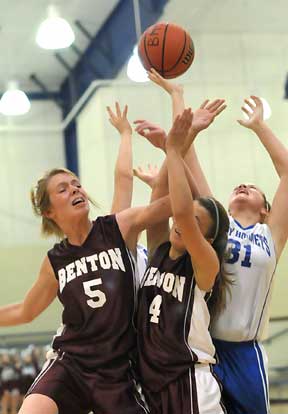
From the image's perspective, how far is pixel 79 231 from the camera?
3.70 m

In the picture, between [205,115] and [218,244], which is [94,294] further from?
[205,115]

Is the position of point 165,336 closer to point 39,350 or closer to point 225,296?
point 225,296

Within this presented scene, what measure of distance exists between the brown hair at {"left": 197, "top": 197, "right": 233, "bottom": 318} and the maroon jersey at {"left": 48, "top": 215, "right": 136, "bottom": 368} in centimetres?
35

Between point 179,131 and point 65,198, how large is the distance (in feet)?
2.47

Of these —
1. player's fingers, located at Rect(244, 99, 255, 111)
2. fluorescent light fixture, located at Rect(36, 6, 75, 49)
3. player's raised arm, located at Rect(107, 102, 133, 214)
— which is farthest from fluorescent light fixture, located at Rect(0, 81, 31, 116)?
player's fingers, located at Rect(244, 99, 255, 111)

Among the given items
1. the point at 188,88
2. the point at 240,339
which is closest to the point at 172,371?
the point at 240,339

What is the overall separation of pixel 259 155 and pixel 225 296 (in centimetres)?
579

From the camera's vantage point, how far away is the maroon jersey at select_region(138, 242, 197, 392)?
333 cm

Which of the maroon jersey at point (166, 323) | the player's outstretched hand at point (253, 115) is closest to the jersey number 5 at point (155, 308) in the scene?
the maroon jersey at point (166, 323)

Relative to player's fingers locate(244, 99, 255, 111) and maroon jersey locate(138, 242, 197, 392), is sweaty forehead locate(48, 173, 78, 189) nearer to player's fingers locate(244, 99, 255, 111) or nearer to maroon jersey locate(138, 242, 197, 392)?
maroon jersey locate(138, 242, 197, 392)

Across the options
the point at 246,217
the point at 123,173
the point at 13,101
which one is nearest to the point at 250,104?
the point at 246,217

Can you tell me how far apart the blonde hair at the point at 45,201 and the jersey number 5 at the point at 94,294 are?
0.43 metres

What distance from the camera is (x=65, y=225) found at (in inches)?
147

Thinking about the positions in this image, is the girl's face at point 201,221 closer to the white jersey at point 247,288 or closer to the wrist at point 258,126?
the white jersey at point 247,288
